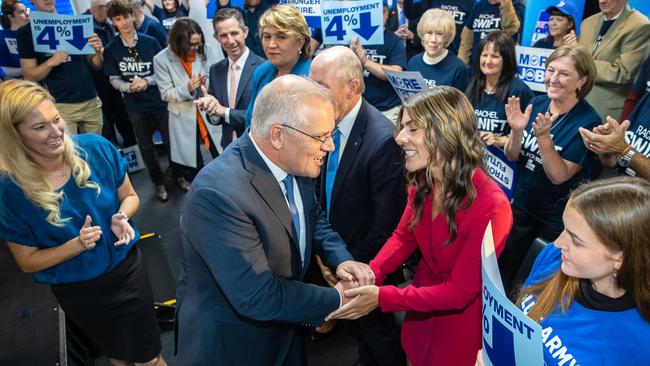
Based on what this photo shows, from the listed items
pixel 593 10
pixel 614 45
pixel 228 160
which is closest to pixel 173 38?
pixel 228 160

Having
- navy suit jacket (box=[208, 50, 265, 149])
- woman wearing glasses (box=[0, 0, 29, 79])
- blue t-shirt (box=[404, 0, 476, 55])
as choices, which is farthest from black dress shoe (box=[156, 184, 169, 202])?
blue t-shirt (box=[404, 0, 476, 55])

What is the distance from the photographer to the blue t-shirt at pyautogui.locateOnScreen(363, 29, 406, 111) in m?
4.67

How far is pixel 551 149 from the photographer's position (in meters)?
2.65

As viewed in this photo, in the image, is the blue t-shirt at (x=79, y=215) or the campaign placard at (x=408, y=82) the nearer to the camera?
the blue t-shirt at (x=79, y=215)

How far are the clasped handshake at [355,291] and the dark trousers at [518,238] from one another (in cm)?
126

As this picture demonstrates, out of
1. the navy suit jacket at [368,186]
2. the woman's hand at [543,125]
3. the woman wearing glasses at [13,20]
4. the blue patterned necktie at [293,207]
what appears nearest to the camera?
the blue patterned necktie at [293,207]

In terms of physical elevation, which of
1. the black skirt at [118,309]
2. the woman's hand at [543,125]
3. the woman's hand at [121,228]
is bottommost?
the black skirt at [118,309]

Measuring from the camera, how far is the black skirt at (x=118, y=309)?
232 centimetres

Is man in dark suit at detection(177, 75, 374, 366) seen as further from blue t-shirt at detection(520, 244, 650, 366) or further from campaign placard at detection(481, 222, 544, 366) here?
blue t-shirt at detection(520, 244, 650, 366)

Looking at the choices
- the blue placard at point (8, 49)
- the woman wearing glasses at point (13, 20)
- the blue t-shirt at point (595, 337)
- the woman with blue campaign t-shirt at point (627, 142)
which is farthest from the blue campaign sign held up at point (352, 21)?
the blue placard at point (8, 49)

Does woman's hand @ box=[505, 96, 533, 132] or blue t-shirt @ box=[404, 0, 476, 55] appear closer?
woman's hand @ box=[505, 96, 533, 132]

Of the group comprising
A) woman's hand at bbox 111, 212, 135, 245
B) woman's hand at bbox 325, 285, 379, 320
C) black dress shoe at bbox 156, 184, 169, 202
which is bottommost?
black dress shoe at bbox 156, 184, 169, 202

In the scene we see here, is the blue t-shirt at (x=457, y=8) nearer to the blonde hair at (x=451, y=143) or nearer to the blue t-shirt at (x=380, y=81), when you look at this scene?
the blue t-shirt at (x=380, y=81)

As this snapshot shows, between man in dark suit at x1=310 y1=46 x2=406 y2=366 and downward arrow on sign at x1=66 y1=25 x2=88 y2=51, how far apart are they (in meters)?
3.36
